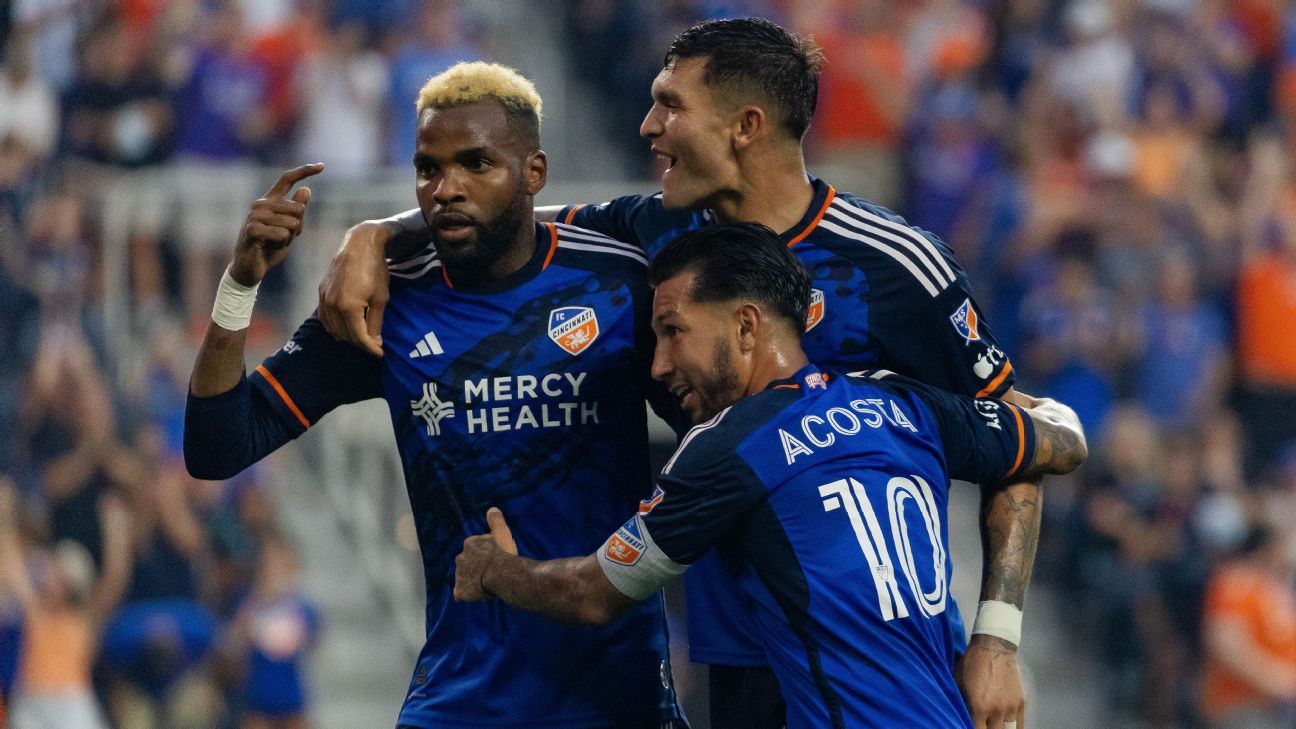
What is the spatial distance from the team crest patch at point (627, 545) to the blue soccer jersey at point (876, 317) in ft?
1.56

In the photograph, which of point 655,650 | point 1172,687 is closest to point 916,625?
point 655,650

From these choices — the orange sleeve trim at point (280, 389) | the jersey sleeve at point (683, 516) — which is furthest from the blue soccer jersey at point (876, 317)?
the orange sleeve trim at point (280, 389)

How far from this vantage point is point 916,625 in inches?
153

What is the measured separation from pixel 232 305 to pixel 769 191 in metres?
1.33

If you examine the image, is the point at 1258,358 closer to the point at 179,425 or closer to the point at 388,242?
the point at 179,425

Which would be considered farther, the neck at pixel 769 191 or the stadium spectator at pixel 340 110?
the stadium spectator at pixel 340 110

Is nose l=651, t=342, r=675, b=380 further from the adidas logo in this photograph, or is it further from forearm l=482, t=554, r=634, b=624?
the adidas logo

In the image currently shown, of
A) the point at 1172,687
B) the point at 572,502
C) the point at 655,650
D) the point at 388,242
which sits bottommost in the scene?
the point at 1172,687

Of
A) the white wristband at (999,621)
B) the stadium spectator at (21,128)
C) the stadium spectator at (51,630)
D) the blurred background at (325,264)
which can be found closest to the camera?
the white wristband at (999,621)

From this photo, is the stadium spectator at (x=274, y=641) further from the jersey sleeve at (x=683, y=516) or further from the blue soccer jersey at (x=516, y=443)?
the jersey sleeve at (x=683, y=516)

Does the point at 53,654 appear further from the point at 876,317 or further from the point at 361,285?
the point at 876,317

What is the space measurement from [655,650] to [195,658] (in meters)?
5.22

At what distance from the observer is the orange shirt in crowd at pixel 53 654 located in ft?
29.3

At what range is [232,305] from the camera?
4.30 meters
